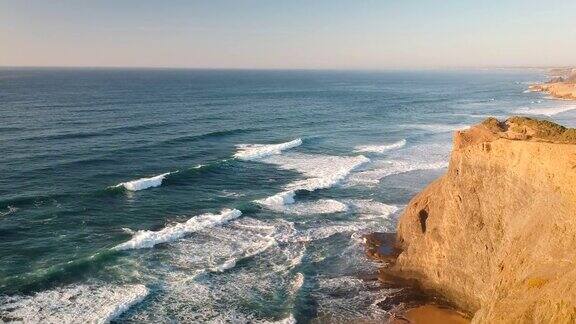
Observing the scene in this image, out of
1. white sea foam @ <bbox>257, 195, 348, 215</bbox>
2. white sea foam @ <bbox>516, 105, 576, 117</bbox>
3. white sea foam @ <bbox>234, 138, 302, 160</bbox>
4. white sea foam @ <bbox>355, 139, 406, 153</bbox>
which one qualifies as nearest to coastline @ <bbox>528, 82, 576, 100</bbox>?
white sea foam @ <bbox>516, 105, 576, 117</bbox>

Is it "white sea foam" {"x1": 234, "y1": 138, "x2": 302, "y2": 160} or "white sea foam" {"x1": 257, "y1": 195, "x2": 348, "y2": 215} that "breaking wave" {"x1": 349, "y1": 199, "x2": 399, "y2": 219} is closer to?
"white sea foam" {"x1": 257, "y1": 195, "x2": 348, "y2": 215}

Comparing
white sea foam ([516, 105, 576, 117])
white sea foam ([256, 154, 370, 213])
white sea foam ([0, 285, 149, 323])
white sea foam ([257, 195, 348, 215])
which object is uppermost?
white sea foam ([516, 105, 576, 117])

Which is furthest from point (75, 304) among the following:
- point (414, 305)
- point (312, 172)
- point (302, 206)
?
point (312, 172)

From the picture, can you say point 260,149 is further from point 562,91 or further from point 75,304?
point 562,91

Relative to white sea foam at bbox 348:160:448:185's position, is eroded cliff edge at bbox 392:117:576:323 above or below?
above

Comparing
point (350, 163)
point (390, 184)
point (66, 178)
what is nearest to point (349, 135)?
point (350, 163)

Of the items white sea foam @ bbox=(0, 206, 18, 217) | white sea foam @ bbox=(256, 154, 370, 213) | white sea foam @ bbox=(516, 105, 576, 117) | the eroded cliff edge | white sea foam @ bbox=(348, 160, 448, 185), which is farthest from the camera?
white sea foam @ bbox=(516, 105, 576, 117)

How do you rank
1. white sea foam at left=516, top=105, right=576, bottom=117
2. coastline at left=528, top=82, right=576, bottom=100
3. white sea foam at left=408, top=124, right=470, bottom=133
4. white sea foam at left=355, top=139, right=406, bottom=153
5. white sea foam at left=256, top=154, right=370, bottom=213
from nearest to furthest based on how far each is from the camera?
white sea foam at left=256, top=154, right=370, bottom=213 < white sea foam at left=355, top=139, right=406, bottom=153 < white sea foam at left=408, top=124, right=470, bottom=133 < white sea foam at left=516, top=105, right=576, bottom=117 < coastline at left=528, top=82, right=576, bottom=100

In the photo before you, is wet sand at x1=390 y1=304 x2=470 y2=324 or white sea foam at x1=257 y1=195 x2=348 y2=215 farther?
white sea foam at x1=257 y1=195 x2=348 y2=215
